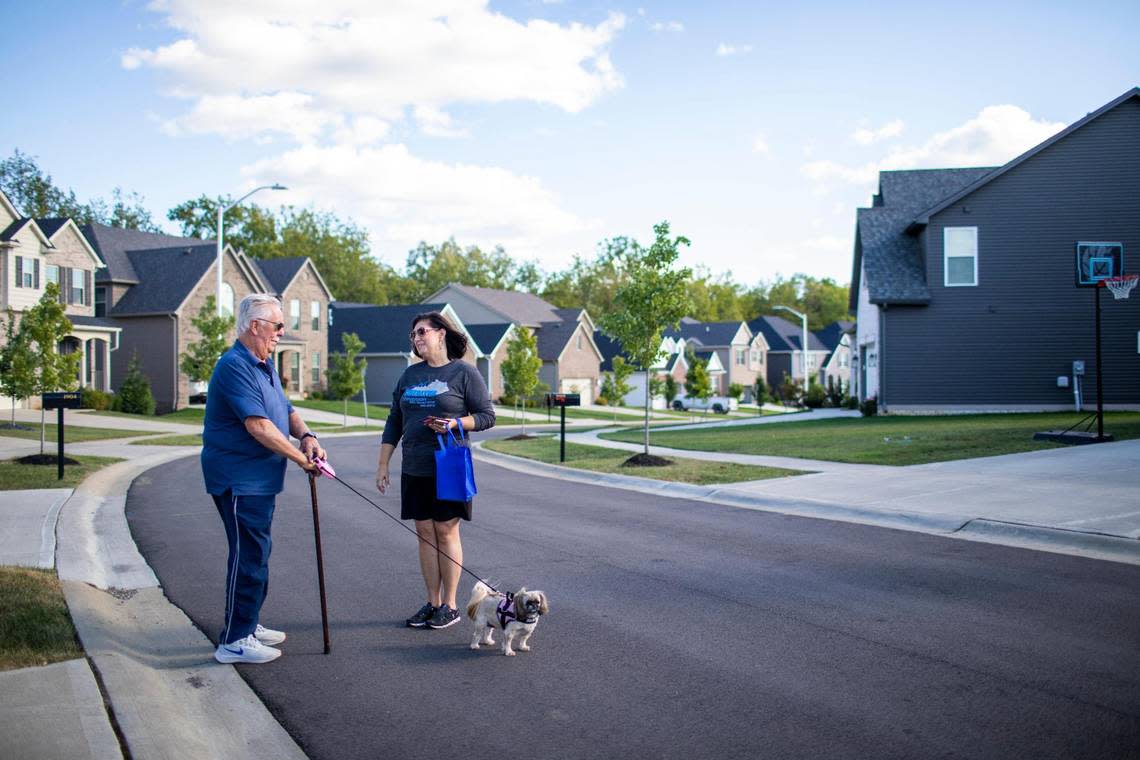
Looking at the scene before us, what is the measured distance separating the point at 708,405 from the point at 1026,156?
4074cm

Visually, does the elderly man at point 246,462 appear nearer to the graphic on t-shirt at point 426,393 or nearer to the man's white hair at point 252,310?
the man's white hair at point 252,310

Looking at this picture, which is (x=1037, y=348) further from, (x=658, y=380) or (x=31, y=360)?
(x=658, y=380)

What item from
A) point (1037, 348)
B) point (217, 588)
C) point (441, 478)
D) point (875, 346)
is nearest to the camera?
point (441, 478)

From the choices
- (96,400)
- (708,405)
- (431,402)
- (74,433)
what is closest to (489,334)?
(708,405)

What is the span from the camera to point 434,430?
5.85 m

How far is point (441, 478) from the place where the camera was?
5.89m

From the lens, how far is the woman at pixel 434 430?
6000 mm

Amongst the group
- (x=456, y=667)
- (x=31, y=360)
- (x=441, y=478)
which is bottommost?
(x=456, y=667)

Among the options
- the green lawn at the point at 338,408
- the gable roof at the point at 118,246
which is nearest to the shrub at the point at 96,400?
the gable roof at the point at 118,246

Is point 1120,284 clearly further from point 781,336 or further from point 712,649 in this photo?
point 781,336

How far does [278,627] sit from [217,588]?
143 cm

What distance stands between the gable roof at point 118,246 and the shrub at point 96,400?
23.0 ft

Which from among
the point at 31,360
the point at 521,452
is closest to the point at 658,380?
the point at 521,452

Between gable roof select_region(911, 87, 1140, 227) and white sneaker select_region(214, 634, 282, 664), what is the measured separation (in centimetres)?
2690
